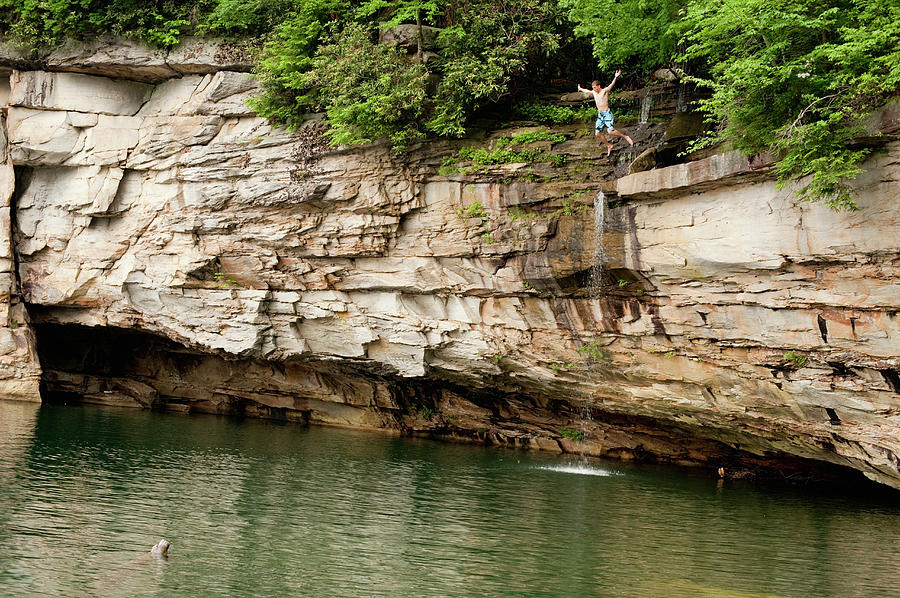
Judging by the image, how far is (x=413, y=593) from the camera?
34.7 ft

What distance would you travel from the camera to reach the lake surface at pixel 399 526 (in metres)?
10.9

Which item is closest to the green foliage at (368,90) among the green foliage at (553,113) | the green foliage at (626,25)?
the green foliage at (553,113)

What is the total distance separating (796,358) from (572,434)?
361 inches

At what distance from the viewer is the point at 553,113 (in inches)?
819

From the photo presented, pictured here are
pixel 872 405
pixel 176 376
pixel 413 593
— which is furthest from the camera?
pixel 176 376

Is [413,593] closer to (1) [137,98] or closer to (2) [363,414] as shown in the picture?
(2) [363,414]

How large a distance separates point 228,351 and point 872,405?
61.1 ft

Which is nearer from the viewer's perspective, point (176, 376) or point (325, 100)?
point (325, 100)

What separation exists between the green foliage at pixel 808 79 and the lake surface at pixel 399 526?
6663 mm

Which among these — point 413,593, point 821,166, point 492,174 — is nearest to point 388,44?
point 492,174

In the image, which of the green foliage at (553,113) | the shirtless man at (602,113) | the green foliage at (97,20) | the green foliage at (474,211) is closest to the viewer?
the shirtless man at (602,113)

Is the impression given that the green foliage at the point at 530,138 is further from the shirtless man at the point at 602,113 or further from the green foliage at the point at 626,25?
the green foliage at the point at 626,25

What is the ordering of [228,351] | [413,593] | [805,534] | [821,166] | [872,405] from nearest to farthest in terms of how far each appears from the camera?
[413,593] < [821,166] < [805,534] < [872,405] < [228,351]

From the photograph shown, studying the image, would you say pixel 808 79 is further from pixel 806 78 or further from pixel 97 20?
pixel 97 20
